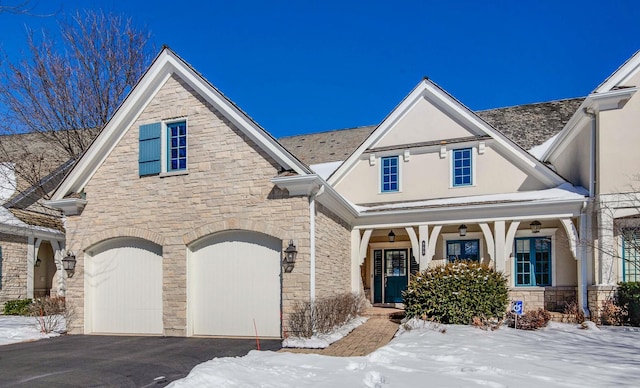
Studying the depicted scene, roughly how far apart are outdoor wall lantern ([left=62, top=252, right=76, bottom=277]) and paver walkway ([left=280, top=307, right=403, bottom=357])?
6828mm

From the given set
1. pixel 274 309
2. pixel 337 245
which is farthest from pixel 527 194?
pixel 274 309

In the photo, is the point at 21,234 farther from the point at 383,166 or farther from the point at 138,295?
the point at 383,166

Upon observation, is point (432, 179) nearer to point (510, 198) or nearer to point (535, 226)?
point (510, 198)

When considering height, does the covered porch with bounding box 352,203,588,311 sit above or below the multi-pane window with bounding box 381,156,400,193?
below

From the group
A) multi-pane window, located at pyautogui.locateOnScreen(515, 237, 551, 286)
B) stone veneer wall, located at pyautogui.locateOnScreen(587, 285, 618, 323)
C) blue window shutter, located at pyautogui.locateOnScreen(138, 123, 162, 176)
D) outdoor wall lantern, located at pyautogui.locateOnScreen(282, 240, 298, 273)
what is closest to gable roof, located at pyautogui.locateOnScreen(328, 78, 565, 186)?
multi-pane window, located at pyautogui.locateOnScreen(515, 237, 551, 286)

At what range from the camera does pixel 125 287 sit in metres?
12.3

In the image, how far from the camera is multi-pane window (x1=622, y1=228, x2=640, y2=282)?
477 inches

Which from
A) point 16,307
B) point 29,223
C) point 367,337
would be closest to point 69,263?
point 16,307

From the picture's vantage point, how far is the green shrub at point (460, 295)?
38.0 ft

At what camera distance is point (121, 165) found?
1249 cm

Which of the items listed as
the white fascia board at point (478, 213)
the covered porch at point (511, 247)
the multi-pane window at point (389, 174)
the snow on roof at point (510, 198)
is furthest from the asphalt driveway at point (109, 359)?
the multi-pane window at point (389, 174)

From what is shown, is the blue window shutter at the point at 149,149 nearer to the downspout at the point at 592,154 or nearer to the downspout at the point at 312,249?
the downspout at the point at 312,249

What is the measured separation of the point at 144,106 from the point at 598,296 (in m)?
12.8

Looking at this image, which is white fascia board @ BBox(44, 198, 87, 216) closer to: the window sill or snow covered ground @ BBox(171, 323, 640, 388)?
the window sill
